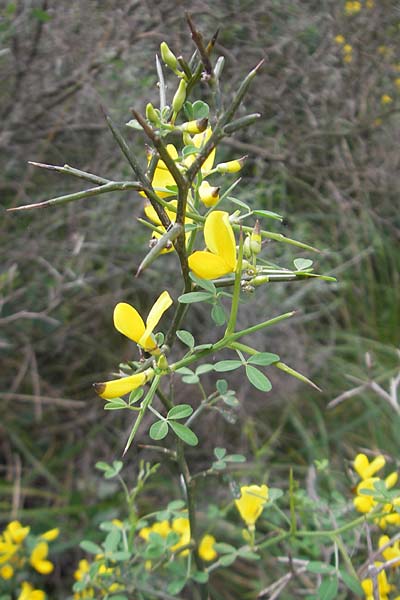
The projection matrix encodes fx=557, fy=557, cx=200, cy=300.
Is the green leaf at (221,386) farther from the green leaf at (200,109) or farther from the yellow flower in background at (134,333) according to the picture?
the green leaf at (200,109)

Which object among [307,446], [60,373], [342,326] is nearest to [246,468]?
[307,446]

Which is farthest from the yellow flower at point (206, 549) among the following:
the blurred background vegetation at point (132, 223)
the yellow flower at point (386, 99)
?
the yellow flower at point (386, 99)

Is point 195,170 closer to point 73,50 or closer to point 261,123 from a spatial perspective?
point 73,50

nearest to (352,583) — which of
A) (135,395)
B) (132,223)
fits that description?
(135,395)

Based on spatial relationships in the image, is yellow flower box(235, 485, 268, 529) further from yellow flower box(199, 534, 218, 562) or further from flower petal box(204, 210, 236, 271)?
flower petal box(204, 210, 236, 271)

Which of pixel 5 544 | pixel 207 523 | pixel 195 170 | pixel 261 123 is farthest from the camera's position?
pixel 261 123

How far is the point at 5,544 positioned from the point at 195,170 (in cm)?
88

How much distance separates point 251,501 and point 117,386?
1.32 feet

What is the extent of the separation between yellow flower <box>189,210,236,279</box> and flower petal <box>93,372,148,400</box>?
0.10 meters

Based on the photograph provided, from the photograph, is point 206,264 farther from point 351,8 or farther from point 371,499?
point 351,8

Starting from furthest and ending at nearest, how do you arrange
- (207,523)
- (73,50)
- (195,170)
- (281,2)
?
(281,2) → (207,523) → (73,50) → (195,170)

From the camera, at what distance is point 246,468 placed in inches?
67.4

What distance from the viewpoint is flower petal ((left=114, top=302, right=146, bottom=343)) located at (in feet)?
1.61

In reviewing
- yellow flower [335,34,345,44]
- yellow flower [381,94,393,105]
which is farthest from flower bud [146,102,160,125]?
yellow flower [381,94,393,105]
